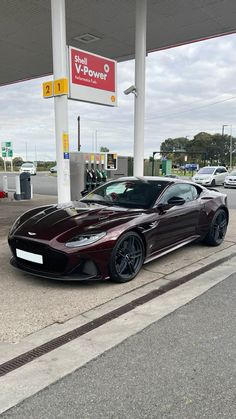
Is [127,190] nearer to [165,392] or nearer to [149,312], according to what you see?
[149,312]

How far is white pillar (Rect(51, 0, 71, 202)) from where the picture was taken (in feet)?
22.7

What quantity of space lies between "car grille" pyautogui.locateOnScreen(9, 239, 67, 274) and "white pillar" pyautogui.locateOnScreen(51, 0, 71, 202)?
320 cm

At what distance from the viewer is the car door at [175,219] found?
196 inches

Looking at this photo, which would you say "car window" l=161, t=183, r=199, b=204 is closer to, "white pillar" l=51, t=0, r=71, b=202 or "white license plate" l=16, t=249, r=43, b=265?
"white license plate" l=16, t=249, r=43, b=265

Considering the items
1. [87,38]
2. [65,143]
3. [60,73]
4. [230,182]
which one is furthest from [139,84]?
[230,182]

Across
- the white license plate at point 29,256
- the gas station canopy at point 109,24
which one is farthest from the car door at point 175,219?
the gas station canopy at point 109,24

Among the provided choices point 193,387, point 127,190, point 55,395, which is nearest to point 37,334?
point 55,395

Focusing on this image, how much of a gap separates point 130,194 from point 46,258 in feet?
6.08

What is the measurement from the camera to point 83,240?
406 centimetres

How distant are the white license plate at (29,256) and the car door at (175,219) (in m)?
1.51

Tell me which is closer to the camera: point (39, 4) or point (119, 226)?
point (119, 226)

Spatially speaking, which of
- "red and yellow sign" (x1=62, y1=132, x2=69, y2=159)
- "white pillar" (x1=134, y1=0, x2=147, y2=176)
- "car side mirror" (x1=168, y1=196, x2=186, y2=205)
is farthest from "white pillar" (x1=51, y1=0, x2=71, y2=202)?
"car side mirror" (x1=168, y1=196, x2=186, y2=205)

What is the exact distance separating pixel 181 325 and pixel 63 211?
2268 millimetres

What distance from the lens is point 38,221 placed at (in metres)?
4.56
